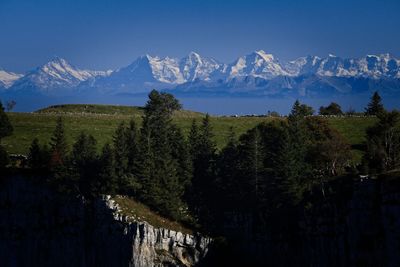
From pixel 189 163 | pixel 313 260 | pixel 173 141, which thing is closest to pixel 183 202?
pixel 189 163

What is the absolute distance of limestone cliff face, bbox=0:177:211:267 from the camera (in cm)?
6291

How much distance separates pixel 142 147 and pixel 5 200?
20.2 meters

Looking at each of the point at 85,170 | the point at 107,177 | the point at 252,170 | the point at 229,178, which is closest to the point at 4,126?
the point at 85,170

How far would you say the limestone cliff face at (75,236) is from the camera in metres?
62.9

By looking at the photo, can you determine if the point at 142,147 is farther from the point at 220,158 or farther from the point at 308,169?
the point at 308,169

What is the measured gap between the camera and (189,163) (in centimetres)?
7369

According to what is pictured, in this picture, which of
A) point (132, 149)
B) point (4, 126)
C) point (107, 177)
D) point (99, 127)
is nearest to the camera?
point (107, 177)

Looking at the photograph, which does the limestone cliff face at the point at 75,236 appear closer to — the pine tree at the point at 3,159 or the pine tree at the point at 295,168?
the pine tree at the point at 3,159

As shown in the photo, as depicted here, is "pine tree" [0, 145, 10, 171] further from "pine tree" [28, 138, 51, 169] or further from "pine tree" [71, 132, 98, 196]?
"pine tree" [71, 132, 98, 196]

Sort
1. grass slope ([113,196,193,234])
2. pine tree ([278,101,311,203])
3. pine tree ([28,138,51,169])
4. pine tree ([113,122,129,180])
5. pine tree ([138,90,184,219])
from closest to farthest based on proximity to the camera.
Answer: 1. pine tree ([278,101,311,203])
2. grass slope ([113,196,193,234])
3. pine tree ([138,90,184,219])
4. pine tree ([113,122,129,180])
5. pine tree ([28,138,51,169])

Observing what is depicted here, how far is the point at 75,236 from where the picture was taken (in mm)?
68375

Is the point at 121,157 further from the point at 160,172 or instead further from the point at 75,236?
the point at 75,236

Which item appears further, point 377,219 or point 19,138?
point 19,138

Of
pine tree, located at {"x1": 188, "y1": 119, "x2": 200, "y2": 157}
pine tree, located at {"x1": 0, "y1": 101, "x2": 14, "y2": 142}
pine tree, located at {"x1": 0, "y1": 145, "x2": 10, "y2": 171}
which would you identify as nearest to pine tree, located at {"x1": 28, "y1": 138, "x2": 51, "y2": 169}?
pine tree, located at {"x1": 0, "y1": 145, "x2": 10, "y2": 171}
